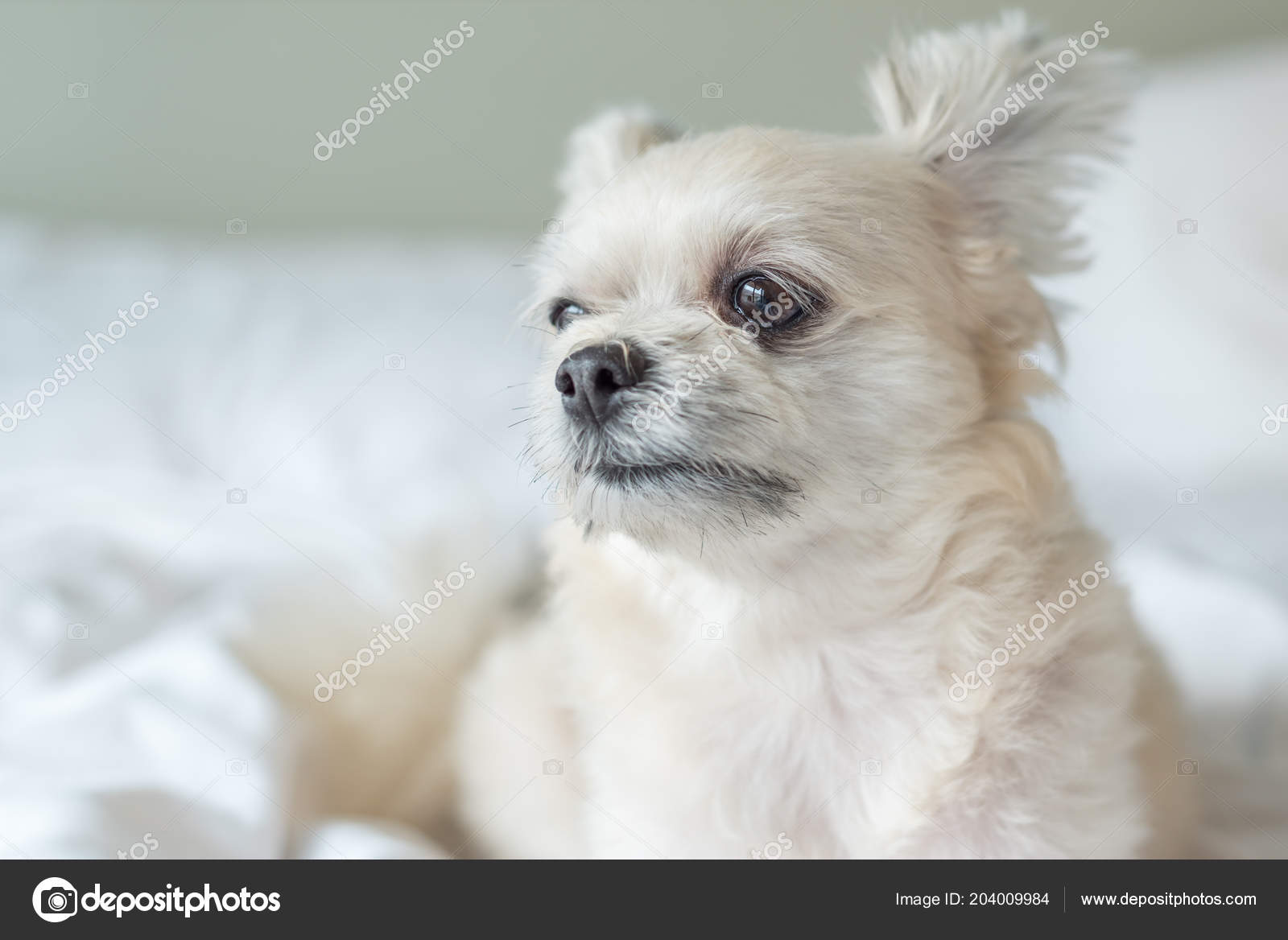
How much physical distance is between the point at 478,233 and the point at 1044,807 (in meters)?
3.12

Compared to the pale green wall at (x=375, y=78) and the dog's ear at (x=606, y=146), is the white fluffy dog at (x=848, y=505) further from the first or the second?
the pale green wall at (x=375, y=78)

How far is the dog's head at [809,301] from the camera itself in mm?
1317

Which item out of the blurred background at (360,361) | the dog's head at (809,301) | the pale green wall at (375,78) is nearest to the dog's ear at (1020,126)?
the dog's head at (809,301)

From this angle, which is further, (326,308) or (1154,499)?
(326,308)

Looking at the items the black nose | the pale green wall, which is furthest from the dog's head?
the pale green wall

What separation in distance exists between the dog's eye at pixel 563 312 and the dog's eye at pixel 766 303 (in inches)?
12.1

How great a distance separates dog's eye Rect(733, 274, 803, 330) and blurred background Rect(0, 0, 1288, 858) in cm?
43

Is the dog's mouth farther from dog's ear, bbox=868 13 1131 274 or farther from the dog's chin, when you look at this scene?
dog's ear, bbox=868 13 1131 274

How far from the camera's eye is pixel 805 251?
1370 millimetres

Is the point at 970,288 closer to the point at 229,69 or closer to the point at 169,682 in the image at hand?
the point at 169,682

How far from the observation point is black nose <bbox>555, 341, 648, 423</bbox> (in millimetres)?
1306
